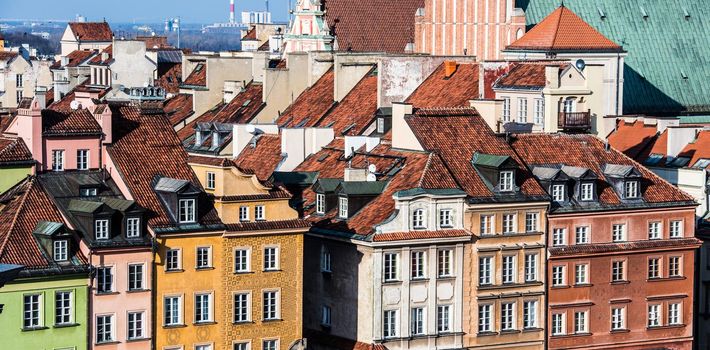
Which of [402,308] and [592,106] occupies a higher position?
[592,106]

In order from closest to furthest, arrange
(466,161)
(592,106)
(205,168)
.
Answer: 1. (205,168)
2. (466,161)
3. (592,106)

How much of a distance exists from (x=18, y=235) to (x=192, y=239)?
22.0 feet

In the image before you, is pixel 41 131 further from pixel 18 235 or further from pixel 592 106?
pixel 592 106

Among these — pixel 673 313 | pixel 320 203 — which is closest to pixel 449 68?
pixel 673 313

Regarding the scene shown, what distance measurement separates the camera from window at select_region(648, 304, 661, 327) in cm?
9800

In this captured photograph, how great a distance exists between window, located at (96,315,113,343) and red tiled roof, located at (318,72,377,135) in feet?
94.8

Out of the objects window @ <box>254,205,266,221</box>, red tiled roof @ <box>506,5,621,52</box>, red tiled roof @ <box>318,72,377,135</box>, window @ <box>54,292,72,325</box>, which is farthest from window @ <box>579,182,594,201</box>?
window @ <box>54,292,72,325</box>

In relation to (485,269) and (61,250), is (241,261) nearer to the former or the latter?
(61,250)

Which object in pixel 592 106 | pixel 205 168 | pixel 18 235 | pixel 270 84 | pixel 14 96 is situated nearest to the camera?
pixel 18 235

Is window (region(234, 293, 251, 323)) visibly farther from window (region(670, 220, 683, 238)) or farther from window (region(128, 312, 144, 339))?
window (region(670, 220, 683, 238))

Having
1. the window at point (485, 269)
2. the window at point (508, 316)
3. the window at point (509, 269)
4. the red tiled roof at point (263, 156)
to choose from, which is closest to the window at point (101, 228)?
the window at point (485, 269)

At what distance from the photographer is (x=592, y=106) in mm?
111250

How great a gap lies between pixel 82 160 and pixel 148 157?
2390 mm

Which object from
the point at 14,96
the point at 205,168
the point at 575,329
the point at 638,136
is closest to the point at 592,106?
the point at 638,136
